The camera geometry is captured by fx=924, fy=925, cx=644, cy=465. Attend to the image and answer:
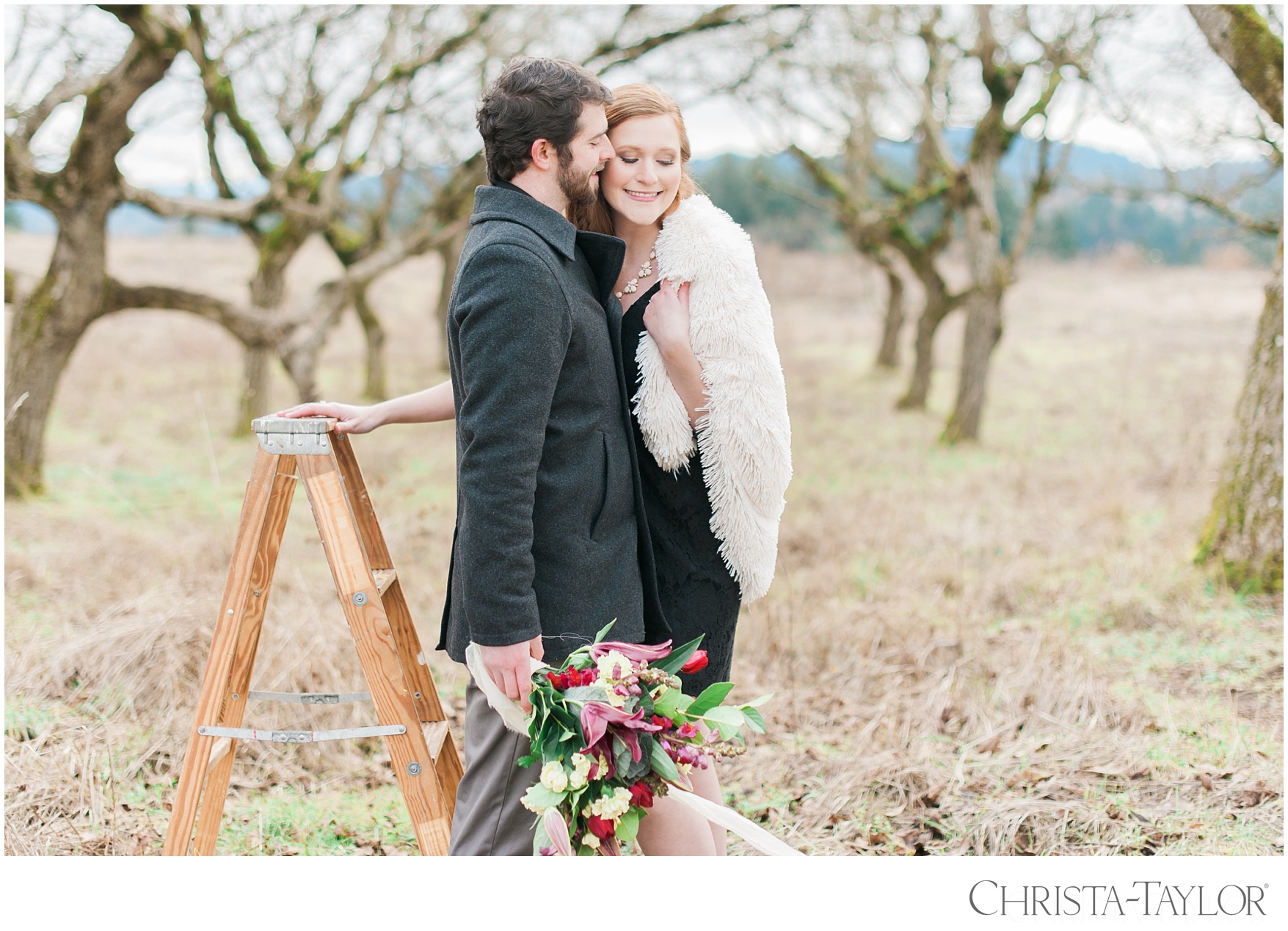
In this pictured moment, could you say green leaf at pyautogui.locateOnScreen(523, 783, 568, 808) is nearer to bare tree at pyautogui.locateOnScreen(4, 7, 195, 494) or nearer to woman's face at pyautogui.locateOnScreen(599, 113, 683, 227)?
woman's face at pyautogui.locateOnScreen(599, 113, 683, 227)

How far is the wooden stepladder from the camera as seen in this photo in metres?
2.14

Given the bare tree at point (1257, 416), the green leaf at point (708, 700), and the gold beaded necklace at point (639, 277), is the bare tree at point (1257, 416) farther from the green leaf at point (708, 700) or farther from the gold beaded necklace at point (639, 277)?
the green leaf at point (708, 700)

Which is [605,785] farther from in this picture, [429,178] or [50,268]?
[429,178]

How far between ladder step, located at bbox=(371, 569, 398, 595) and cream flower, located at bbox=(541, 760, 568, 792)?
70cm

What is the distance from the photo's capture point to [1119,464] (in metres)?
8.12

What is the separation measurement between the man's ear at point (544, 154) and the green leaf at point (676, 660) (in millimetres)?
1058

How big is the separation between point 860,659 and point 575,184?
9.28 ft

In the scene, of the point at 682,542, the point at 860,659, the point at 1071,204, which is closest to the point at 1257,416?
the point at 860,659

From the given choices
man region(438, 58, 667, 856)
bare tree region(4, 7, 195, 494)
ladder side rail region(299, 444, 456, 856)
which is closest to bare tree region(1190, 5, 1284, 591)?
man region(438, 58, 667, 856)

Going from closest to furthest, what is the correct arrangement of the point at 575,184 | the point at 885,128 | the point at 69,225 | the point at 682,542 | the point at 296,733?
the point at 575,184 → the point at 296,733 → the point at 682,542 → the point at 69,225 → the point at 885,128

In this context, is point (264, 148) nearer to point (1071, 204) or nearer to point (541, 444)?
point (541, 444)

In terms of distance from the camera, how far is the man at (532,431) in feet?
5.87

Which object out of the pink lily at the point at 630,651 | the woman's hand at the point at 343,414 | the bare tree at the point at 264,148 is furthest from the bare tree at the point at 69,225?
the pink lily at the point at 630,651

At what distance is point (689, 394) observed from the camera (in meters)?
2.15
